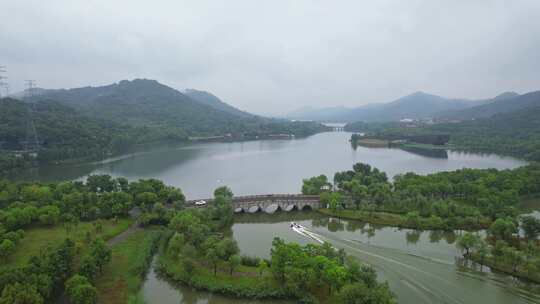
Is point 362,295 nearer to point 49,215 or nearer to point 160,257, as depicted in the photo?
point 160,257

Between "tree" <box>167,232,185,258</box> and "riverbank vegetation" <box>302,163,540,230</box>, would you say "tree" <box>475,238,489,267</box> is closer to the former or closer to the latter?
"riverbank vegetation" <box>302,163,540,230</box>

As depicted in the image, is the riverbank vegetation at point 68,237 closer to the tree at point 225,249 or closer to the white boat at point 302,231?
the tree at point 225,249

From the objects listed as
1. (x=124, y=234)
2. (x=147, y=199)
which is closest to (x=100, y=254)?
(x=124, y=234)

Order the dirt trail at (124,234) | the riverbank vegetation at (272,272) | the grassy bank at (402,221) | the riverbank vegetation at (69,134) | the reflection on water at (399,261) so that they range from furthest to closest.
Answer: the riverbank vegetation at (69,134) → the grassy bank at (402,221) → the dirt trail at (124,234) → the reflection on water at (399,261) → the riverbank vegetation at (272,272)

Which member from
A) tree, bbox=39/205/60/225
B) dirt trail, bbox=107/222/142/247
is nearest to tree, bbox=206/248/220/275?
dirt trail, bbox=107/222/142/247

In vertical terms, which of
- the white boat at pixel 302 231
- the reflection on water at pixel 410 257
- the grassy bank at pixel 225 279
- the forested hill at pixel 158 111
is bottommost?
the reflection on water at pixel 410 257

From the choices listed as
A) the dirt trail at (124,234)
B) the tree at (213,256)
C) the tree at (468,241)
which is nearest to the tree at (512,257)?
the tree at (468,241)

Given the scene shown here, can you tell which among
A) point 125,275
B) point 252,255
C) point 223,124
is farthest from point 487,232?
point 223,124
